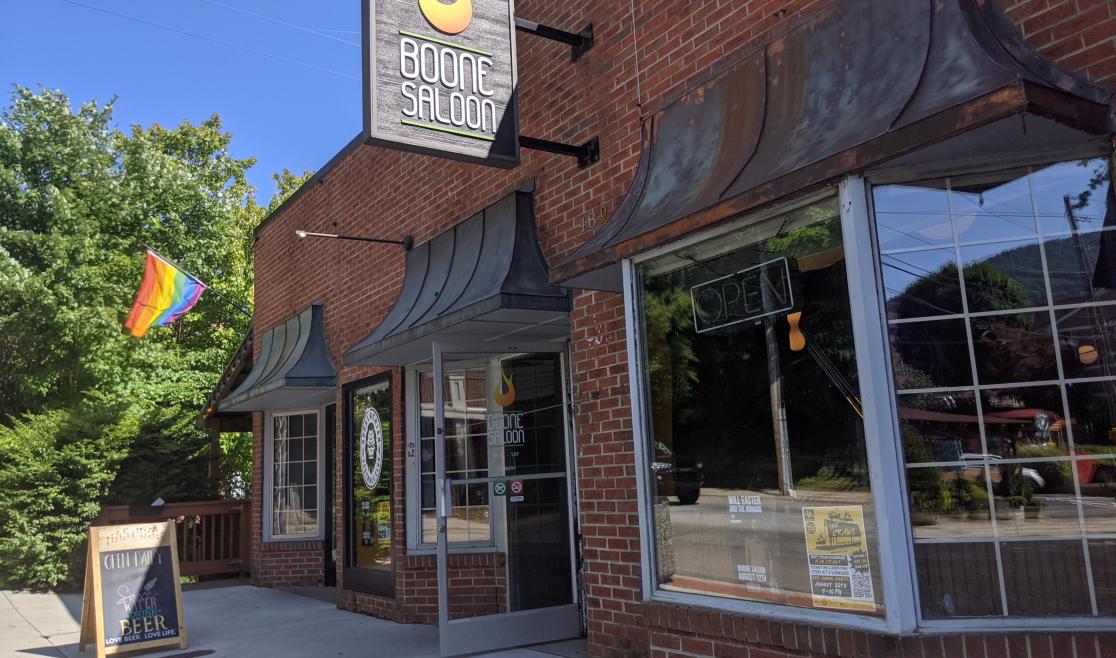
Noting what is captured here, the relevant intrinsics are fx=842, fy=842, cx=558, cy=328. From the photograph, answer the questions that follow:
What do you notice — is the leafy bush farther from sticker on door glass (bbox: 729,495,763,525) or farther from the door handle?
sticker on door glass (bbox: 729,495,763,525)

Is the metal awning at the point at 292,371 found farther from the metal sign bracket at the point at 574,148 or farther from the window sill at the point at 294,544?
the metal sign bracket at the point at 574,148

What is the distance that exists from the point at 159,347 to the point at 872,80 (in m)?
19.8

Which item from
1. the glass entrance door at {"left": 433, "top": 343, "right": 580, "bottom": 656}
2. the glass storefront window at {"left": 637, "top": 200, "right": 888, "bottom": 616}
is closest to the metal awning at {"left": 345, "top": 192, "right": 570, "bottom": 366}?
the glass entrance door at {"left": 433, "top": 343, "right": 580, "bottom": 656}

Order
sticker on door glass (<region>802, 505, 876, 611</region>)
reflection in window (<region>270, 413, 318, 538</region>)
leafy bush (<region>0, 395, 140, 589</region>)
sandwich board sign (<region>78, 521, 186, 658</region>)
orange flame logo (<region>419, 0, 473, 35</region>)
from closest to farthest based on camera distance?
sticker on door glass (<region>802, 505, 876, 611</region>), orange flame logo (<region>419, 0, 473, 35</region>), sandwich board sign (<region>78, 521, 186, 658</region>), reflection in window (<region>270, 413, 318, 538</region>), leafy bush (<region>0, 395, 140, 589</region>)

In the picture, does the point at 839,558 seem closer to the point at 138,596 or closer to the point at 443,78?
the point at 443,78

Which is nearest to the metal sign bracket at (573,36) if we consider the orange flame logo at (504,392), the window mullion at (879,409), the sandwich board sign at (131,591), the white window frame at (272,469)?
the orange flame logo at (504,392)

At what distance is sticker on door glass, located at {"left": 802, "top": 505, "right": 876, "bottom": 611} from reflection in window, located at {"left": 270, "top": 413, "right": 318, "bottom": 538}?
951 centimetres

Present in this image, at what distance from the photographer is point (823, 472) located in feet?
13.7

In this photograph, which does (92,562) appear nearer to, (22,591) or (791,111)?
(22,591)

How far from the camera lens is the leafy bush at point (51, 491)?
12547 mm

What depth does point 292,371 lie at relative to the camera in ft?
34.2

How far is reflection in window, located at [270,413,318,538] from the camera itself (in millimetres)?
12352

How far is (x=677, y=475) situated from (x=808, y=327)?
1.27 meters

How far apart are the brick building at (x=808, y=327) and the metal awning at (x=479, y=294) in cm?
4
